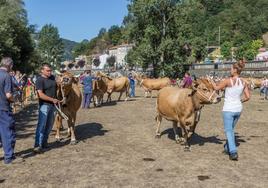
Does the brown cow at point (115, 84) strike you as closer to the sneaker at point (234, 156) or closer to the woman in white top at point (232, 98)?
the woman in white top at point (232, 98)

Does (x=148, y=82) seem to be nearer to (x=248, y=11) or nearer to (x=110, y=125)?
(x=110, y=125)

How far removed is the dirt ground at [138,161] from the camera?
835 cm

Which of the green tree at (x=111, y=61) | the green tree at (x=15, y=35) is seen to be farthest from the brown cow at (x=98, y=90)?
the green tree at (x=111, y=61)

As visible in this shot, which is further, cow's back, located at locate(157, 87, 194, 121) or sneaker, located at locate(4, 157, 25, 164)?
cow's back, located at locate(157, 87, 194, 121)

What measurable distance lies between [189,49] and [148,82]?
101 ft

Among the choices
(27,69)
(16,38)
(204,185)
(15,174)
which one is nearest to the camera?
(204,185)

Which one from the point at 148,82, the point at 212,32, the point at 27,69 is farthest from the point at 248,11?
the point at 148,82

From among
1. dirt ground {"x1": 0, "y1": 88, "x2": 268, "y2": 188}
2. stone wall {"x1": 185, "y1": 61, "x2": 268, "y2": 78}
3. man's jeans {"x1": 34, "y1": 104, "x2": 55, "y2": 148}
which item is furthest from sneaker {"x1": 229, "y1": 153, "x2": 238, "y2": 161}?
stone wall {"x1": 185, "y1": 61, "x2": 268, "y2": 78}

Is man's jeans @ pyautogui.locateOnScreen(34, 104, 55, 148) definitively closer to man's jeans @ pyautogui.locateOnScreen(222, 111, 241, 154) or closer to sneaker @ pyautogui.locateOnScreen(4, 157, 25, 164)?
sneaker @ pyautogui.locateOnScreen(4, 157, 25, 164)

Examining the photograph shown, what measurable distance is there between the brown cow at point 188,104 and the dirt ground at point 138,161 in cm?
57

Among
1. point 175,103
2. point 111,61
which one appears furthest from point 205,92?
point 111,61

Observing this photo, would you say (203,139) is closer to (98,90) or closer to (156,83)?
(98,90)

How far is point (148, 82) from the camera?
99.8 ft

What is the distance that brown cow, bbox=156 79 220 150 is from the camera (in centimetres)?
1084
